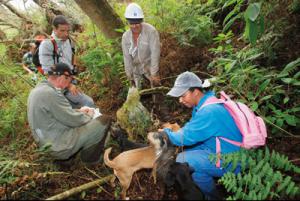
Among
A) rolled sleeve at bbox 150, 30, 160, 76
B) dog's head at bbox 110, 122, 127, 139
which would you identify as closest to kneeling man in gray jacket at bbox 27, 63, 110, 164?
dog's head at bbox 110, 122, 127, 139

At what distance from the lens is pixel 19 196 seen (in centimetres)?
336

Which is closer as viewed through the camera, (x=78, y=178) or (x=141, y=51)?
(x=78, y=178)

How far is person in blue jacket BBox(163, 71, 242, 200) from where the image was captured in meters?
3.03

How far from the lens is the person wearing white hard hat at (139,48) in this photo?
194 inches

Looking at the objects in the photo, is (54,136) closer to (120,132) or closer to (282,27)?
(120,132)

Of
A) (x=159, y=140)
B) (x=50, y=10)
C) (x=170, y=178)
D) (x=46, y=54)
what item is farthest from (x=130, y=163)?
(x=50, y=10)

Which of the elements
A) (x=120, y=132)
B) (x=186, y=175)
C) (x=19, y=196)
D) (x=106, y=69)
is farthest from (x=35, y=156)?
(x=106, y=69)

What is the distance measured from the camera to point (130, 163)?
3318mm

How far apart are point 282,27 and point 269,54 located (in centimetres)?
66

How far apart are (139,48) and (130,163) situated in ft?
8.90

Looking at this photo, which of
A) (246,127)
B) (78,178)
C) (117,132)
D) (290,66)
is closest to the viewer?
(246,127)

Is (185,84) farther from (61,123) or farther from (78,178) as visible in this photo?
(78,178)

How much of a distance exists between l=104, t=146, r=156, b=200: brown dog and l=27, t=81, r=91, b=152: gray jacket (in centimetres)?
100

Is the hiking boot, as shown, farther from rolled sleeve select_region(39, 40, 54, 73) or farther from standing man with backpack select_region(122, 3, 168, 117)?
standing man with backpack select_region(122, 3, 168, 117)
